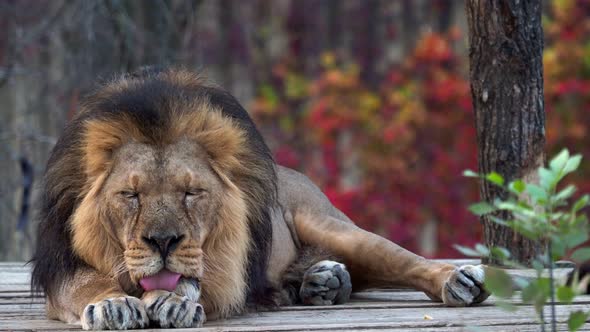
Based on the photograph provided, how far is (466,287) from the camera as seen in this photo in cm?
423

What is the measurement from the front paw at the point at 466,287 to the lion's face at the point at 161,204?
2.95 ft

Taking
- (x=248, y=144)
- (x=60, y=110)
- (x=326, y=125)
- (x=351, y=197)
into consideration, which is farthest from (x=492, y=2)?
(x=326, y=125)

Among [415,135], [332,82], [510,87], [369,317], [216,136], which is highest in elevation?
[332,82]

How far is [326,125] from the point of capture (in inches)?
454

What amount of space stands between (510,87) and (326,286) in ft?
3.85

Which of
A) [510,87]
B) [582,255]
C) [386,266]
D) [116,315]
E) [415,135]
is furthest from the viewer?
[415,135]

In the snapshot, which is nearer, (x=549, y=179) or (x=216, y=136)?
(x=549, y=179)

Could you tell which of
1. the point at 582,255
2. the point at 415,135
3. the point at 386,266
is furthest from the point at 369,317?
the point at 415,135

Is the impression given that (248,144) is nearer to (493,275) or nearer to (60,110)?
(493,275)

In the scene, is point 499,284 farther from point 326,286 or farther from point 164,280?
point 326,286

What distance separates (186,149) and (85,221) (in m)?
0.38

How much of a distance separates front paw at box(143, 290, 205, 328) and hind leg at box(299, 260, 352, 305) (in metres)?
0.89

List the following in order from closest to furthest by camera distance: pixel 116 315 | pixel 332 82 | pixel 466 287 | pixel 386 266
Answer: pixel 116 315 → pixel 466 287 → pixel 386 266 → pixel 332 82

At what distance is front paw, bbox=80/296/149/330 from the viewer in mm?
3588
